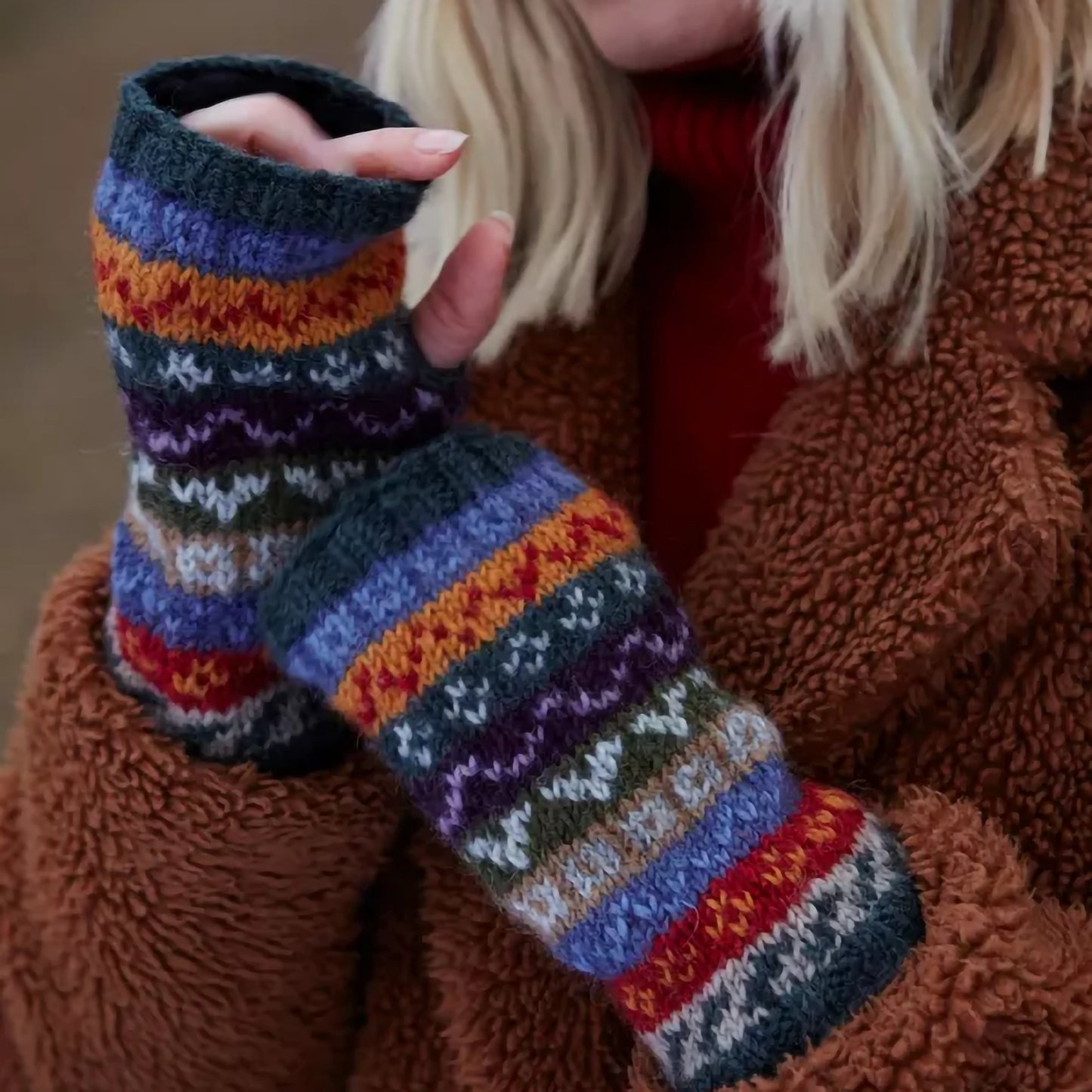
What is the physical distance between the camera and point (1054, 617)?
0.51 m

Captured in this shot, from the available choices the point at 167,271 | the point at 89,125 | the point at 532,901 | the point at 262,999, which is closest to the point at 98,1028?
the point at 262,999

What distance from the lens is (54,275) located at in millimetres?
1145

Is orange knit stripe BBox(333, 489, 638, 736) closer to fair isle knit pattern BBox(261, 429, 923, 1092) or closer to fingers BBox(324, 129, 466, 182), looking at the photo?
fair isle knit pattern BBox(261, 429, 923, 1092)

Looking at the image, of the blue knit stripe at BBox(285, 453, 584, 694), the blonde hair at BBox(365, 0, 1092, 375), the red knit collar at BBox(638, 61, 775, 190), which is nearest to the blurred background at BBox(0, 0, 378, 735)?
the blonde hair at BBox(365, 0, 1092, 375)

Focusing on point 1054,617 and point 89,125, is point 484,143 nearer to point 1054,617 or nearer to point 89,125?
point 1054,617

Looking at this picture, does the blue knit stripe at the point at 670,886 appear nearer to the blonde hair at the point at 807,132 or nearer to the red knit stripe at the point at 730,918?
the red knit stripe at the point at 730,918

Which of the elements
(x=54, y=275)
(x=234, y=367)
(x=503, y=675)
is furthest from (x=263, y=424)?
(x=54, y=275)

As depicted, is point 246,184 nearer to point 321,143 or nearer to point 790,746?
point 321,143

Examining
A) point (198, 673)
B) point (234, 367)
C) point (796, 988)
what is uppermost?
point (234, 367)

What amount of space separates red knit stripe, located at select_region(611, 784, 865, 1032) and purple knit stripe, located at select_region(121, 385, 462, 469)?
21 cm

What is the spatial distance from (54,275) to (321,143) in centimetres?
79

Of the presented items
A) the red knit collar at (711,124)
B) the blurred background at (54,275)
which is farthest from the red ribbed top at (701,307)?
the blurred background at (54,275)

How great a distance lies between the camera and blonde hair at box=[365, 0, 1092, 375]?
509 mm

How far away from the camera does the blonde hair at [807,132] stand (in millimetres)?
509
